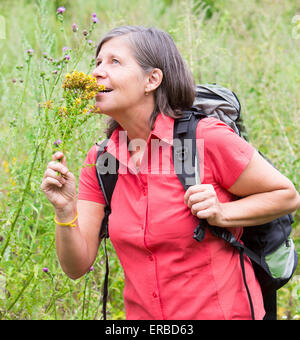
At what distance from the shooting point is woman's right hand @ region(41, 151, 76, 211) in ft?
5.34

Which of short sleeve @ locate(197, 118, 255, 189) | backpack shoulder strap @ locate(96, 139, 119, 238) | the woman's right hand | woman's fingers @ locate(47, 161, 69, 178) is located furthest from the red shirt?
woman's fingers @ locate(47, 161, 69, 178)

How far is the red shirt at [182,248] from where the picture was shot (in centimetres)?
178

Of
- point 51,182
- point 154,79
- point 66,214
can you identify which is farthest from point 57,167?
point 154,79

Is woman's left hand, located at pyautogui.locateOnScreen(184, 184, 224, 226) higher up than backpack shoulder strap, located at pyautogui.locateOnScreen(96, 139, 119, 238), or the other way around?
backpack shoulder strap, located at pyautogui.locateOnScreen(96, 139, 119, 238)

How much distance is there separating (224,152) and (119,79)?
19.5 inches

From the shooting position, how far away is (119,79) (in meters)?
1.92

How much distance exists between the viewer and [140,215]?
186 centimetres

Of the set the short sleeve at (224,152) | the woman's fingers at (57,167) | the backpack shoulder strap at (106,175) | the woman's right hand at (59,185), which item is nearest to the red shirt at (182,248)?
the short sleeve at (224,152)

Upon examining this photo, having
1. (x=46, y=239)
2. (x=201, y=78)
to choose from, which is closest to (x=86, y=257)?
(x=46, y=239)

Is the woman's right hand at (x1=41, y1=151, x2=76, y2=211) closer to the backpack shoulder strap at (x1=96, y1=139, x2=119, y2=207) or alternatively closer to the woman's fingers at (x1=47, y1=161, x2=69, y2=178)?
the woman's fingers at (x1=47, y1=161, x2=69, y2=178)

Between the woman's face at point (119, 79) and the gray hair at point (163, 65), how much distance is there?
0.04 meters

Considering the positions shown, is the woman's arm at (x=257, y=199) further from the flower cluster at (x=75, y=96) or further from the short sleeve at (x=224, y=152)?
the flower cluster at (x=75, y=96)

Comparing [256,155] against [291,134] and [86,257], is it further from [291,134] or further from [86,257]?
[291,134]

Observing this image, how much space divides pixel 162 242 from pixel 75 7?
6.08 metres
